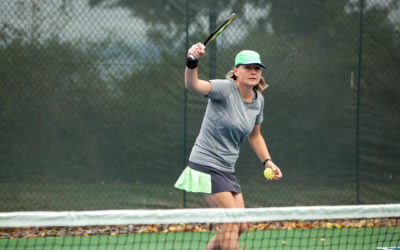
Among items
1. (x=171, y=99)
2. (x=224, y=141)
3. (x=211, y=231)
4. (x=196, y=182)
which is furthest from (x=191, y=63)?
(x=211, y=231)

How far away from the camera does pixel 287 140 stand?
19.6 feet

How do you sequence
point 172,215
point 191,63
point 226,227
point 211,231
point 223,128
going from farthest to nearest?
point 211,231, point 223,128, point 226,227, point 191,63, point 172,215

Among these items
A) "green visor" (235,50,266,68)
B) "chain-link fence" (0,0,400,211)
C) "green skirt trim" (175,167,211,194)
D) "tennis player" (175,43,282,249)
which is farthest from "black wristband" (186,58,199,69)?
"chain-link fence" (0,0,400,211)

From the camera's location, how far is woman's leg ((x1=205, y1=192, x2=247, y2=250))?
323 cm

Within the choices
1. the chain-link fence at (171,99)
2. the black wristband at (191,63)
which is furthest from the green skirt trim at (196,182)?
the chain-link fence at (171,99)

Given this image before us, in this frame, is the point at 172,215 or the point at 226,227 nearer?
the point at 172,215

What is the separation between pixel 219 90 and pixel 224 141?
0.34 m

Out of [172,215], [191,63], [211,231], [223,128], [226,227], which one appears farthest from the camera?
[211,231]

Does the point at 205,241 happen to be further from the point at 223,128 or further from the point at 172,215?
the point at 172,215

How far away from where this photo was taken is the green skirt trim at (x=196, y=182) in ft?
10.9

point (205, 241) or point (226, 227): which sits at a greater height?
point (226, 227)

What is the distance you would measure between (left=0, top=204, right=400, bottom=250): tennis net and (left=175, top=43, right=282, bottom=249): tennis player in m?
0.12

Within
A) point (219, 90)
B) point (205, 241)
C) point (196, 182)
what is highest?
point (219, 90)

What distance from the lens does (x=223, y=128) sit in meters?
3.36
